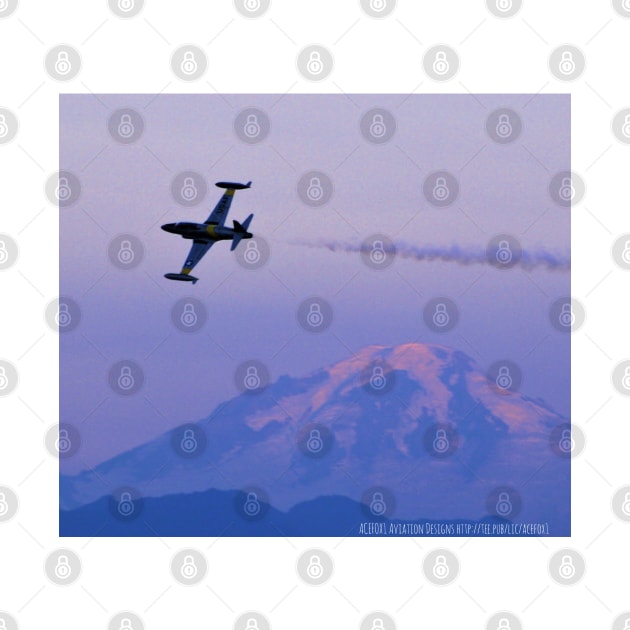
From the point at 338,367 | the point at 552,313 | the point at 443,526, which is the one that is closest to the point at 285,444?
the point at 338,367

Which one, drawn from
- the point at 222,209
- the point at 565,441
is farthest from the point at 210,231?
the point at 565,441

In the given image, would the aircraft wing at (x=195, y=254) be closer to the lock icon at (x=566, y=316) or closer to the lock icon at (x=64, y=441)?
the lock icon at (x=64, y=441)

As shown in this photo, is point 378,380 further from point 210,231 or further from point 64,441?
point 64,441

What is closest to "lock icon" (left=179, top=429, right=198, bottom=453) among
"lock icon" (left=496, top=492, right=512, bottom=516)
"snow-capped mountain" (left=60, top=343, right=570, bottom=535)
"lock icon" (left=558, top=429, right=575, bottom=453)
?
"snow-capped mountain" (left=60, top=343, right=570, bottom=535)

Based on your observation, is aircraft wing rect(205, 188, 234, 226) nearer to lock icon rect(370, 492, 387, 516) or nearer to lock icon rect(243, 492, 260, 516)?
lock icon rect(243, 492, 260, 516)

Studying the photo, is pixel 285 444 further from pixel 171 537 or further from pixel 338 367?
pixel 171 537

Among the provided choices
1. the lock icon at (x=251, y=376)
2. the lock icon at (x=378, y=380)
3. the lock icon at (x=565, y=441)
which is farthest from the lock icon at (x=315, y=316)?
the lock icon at (x=565, y=441)

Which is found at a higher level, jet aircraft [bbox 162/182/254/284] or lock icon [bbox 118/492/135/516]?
jet aircraft [bbox 162/182/254/284]
